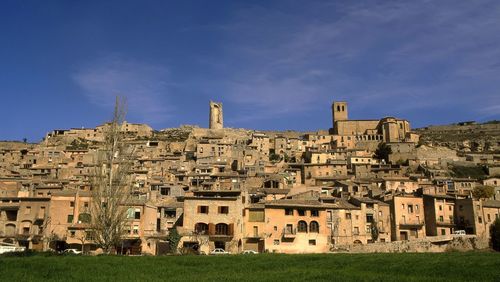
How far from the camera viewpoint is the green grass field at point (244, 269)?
23.5 meters

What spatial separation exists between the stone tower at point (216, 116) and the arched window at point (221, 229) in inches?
3792

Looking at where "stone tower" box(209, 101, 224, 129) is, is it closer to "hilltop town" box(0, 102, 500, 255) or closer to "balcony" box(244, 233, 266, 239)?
"hilltop town" box(0, 102, 500, 255)

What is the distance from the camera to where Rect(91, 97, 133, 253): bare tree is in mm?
32750

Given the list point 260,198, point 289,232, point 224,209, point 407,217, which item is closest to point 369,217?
point 407,217

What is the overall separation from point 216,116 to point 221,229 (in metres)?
100

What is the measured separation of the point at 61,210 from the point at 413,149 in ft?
236

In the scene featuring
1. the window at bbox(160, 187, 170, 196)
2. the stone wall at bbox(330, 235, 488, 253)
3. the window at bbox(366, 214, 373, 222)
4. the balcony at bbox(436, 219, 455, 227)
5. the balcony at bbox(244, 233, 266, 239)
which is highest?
the window at bbox(160, 187, 170, 196)

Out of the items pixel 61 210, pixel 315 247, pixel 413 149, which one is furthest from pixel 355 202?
pixel 413 149

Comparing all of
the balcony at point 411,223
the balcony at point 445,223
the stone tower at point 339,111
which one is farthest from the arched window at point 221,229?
the stone tower at point 339,111

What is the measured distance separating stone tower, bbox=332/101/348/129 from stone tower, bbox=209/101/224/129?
32286 mm

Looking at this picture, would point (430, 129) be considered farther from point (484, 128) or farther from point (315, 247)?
point (315, 247)

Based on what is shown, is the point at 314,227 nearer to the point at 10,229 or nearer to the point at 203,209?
the point at 203,209

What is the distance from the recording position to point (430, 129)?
528 ft

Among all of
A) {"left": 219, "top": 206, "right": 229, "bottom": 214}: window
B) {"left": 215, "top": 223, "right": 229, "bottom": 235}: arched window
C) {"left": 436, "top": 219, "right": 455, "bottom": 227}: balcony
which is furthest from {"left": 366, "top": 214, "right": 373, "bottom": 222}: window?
{"left": 215, "top": 223, "right": 229, "bottom": 235}: arched window
